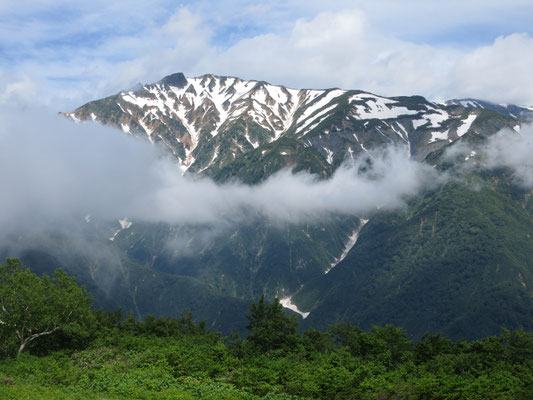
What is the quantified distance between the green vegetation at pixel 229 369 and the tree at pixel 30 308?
0.66 feet

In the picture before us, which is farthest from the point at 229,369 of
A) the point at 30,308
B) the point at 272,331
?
the point at 30,308

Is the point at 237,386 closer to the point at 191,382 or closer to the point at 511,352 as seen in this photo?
the point at 191,382

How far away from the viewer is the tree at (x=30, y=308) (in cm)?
6900

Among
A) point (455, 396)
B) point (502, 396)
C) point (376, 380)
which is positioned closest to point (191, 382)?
point (376, 380)

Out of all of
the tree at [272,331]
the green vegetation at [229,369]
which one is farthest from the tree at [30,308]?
the tree at [272,331]

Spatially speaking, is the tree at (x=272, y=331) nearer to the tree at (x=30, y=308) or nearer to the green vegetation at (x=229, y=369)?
the green vegetation at (x=229, y=369)

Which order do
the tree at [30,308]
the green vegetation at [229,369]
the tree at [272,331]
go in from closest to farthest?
the green vegetation at [229,369] → the tree at [30,308] → the tree at [272,331]

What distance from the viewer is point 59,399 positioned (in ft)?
146

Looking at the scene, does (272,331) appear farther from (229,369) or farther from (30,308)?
(30,308)

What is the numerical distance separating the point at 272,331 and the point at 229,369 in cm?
2778

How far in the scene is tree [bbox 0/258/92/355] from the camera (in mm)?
69000

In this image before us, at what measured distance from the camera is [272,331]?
3570 inches

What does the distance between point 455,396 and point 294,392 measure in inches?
653

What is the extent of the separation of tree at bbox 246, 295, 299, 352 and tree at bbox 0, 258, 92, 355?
2847 cm
